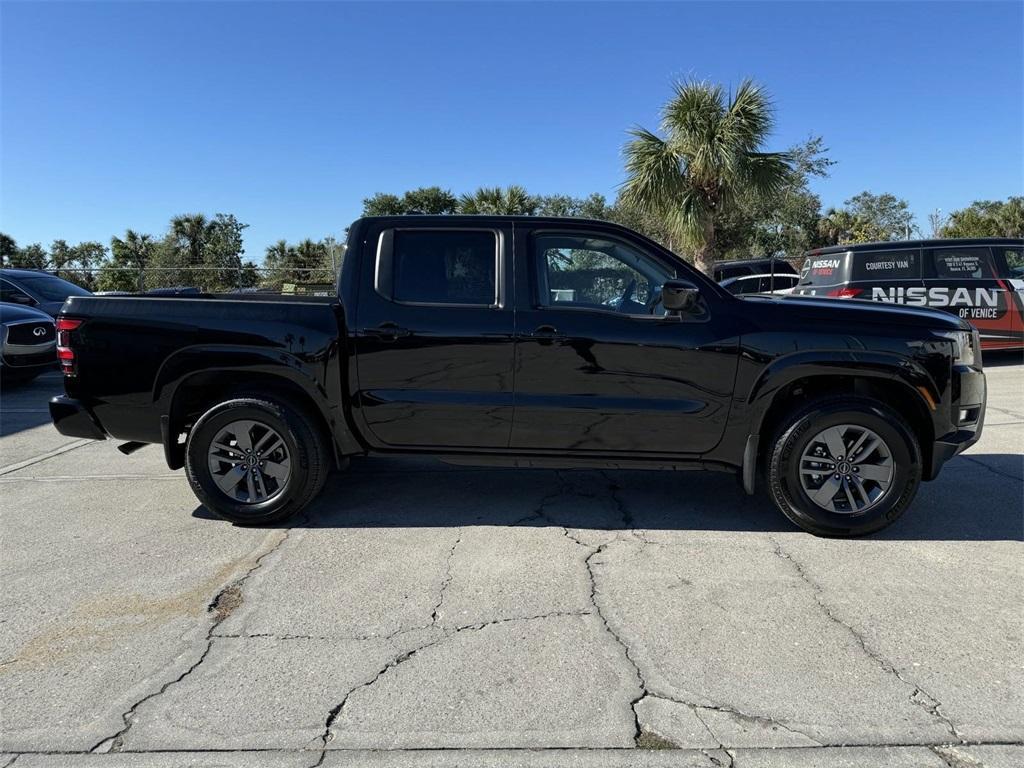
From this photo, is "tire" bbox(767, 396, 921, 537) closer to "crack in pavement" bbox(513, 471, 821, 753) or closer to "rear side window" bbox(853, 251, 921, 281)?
"crack in pavement" bbox(513, 471, 821, 753)

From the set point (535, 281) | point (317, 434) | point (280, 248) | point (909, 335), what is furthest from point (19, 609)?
point (280, 248)

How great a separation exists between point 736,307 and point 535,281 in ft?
4.00

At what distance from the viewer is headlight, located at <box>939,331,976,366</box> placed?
13.8ft

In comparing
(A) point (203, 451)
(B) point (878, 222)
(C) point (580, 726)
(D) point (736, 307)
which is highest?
(B) point (878, 222)

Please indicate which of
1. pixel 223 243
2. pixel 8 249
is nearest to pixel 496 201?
pixel 223 243

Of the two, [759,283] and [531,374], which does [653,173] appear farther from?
[531,374]

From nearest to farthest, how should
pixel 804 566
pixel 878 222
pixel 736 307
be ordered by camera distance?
pixel 804 566 → pixel 736 307 → pixel 878 222

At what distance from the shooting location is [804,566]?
12.8ft

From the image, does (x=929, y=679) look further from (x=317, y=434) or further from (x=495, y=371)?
(x=317, y=434)

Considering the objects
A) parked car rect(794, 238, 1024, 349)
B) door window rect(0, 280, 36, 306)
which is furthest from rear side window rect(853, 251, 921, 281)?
door window rect(0, 280, 36, 306)

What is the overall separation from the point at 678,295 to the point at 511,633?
2.09 metres

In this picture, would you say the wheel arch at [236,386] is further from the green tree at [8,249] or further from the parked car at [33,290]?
the green tree at [8,249]

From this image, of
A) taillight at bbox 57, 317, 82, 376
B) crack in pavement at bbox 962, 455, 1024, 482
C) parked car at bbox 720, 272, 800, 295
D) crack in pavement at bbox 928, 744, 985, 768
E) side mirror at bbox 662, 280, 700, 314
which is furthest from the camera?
parked car at bbox 720, 272, 800, 295

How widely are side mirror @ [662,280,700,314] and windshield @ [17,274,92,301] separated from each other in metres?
12.1
